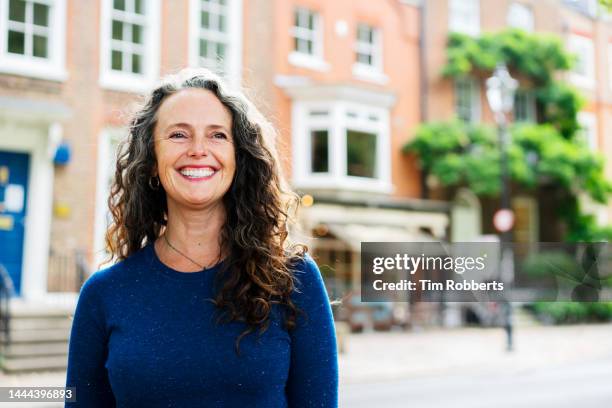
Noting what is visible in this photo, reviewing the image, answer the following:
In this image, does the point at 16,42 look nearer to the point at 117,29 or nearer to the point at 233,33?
the point at 117,29

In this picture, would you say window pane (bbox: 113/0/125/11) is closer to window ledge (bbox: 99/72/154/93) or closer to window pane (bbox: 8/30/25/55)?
window ledge (bbox: 99/72/154/93)

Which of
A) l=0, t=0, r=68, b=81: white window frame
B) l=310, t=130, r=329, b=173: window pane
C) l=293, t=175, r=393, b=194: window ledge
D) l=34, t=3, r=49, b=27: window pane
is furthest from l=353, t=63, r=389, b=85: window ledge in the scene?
l=34, t=3, r=49, b=27: window pane

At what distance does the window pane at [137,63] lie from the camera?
13648 millimetres

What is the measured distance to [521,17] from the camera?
71.5ft

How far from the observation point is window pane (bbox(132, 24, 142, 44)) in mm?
13633

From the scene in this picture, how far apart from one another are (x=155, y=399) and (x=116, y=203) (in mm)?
607

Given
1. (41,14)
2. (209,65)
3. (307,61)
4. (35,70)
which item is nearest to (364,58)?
(307,61)

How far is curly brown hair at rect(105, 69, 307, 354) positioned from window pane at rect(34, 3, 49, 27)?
37.5ft

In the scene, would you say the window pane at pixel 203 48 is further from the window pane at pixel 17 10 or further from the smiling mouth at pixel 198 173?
the smiling mouth at pixel 198 173

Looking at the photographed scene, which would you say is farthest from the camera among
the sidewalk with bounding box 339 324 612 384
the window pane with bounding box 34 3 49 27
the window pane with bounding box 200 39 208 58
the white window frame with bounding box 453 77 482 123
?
the white window frame with bounding box 453 77 482 123

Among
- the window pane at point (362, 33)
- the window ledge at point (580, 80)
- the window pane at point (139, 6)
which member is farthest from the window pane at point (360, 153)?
the window ledge at point (580, 80)

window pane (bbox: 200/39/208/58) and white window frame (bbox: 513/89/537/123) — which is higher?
white window frame (bbox: 513/89/537/123)

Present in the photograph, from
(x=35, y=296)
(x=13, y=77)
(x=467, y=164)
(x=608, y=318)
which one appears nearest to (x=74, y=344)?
(x=35, y=296)

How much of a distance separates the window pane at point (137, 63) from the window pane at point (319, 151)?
15.8 feet
